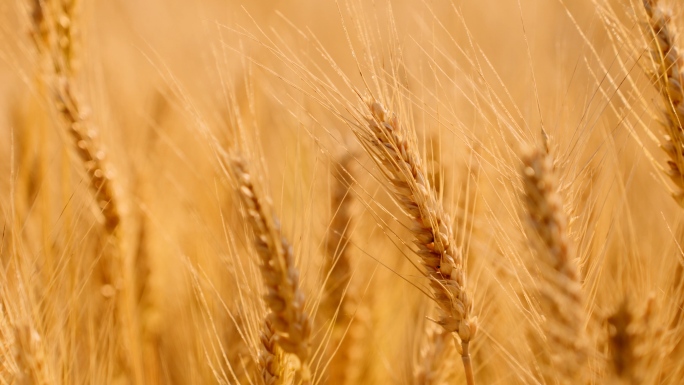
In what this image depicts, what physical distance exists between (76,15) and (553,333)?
1.33m

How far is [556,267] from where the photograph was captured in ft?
2.85

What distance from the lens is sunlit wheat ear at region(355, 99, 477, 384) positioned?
3.33 feet

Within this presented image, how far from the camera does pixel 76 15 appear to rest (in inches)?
61.2

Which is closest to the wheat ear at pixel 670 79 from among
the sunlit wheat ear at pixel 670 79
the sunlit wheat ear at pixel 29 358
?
the sunlit wheat ear at pixel 670 79

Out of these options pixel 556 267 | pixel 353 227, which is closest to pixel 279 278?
pixel 556 267

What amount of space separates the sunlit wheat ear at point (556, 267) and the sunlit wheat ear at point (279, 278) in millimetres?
374

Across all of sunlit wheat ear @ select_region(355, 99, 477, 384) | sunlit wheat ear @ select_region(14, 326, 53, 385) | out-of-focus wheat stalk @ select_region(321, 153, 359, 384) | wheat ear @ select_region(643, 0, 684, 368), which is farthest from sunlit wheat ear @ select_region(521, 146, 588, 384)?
sunlit wheat ear @ select_region(14, 326, 53, 385)

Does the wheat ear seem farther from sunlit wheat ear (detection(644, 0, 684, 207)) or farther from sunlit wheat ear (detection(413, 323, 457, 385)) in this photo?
sunlit wheat ear (detection(413, 323, 457, 385))

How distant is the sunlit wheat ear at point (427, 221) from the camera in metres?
1.01

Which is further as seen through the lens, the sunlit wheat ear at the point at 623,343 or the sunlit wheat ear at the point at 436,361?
the sunlit wheat ear at the point at 436,361

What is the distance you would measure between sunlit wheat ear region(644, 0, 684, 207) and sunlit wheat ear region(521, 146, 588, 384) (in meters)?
0.32

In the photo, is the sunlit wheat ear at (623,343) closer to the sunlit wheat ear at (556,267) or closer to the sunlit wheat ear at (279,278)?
the sunlit wheat ear at (556,267)

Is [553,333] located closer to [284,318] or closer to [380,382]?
[284,318]

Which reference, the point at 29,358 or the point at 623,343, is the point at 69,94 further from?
the point at 623,343
